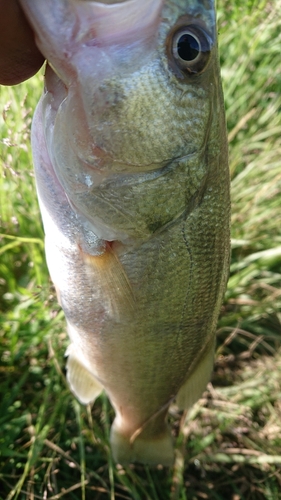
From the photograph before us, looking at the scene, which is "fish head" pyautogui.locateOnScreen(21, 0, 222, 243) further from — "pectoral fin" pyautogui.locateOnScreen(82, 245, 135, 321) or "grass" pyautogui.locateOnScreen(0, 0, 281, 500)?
"grass" pyautogui.locateOnScreen(0, 0, 281, 500)

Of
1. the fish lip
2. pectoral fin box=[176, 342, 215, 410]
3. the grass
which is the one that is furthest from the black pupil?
pectoral fin box=[176, 342, 215, 410]

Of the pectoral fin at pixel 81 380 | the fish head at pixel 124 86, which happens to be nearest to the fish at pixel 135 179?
the fish head at pixel 124 86

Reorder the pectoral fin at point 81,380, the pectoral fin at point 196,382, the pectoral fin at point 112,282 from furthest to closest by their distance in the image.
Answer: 1. the pectoral fin at point 81,380
2. the pectoral fin at point 196,382
3. the pectoral fin at point 112,282

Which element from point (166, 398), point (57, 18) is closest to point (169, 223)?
point (57, 18)

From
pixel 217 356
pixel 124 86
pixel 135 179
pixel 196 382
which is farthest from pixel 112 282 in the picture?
pixel 217 356

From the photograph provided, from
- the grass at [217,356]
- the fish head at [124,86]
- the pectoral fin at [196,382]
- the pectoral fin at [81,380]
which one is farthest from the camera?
the grass at [217,356]

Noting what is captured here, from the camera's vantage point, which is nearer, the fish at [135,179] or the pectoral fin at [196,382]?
the fish at [135,179]

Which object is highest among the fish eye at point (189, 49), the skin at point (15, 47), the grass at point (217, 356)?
the skin at point (15, 47)

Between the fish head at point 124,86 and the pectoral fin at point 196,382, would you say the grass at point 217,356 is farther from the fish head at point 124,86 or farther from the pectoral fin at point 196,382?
the fish head at point 124,86

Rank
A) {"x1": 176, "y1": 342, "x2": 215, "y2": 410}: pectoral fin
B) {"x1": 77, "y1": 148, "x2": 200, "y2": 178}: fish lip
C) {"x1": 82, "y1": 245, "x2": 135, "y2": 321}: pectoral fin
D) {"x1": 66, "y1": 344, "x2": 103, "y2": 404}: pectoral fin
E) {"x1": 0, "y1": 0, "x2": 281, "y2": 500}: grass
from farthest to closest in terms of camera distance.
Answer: {"x1": 0, "y1": 0, "x2": 281, "y2": 500}: grass
{"x1": 66, "y1": 344, "x2": 103, "y2": 404}: pectoral fin
{"x1": 176, "y1": 342, "x2": 215, "y2": 410}: pectoral fin
{"x1": 82, "y1": 245, "x2": 135, "y2": 321}: pectoral fin
{"x1": 77, "y1": 148, "x2": 200, "y2": 178}: fish lip
